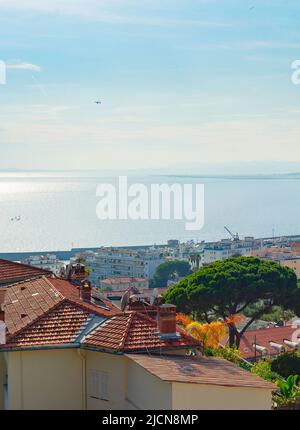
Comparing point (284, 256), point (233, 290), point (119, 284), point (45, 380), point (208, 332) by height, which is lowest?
point (119, 284)

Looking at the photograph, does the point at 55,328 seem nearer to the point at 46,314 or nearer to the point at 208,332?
the point at 46,314

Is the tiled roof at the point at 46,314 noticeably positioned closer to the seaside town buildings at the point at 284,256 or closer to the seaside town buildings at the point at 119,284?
the seaside town buildings at the point at 119,284

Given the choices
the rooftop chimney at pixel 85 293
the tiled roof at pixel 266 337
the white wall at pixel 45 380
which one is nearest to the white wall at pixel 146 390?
the white wall at pixel 45 380

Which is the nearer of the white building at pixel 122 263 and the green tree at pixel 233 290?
the green tree at pixel 233 290

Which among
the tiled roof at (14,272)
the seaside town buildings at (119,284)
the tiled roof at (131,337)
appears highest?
the tiled roof at (14,272)

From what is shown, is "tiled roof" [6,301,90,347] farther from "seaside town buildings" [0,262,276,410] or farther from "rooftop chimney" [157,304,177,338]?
"rooftop chimney" [157,304,177,338]

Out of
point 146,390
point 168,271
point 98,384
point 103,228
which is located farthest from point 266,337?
point 103,228
